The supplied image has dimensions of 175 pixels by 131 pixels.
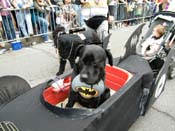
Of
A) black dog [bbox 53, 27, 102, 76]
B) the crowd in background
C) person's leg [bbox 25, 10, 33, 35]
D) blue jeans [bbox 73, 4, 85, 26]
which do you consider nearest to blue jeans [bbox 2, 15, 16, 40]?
the crowd in background

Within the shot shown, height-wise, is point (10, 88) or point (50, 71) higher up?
point (10, 88)

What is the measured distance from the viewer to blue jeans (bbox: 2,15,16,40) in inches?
160

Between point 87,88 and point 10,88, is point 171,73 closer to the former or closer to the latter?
point 87,88

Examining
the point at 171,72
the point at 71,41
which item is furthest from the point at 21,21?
the point at 171,72

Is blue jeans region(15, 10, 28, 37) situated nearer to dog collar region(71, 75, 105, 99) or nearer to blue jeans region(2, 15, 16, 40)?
blue jeans region(2, 15, 16, 40)

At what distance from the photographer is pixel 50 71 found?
3.06 meters

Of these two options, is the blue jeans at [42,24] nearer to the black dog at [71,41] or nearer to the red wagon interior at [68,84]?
the black dog at [71,41]

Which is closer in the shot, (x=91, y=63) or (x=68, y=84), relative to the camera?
(x=91, y=63)

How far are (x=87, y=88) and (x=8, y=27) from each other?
11.1ft

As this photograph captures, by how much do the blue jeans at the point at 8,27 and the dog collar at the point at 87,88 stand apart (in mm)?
3252

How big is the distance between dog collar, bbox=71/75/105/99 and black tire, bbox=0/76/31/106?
1.44ft

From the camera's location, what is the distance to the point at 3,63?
337cm

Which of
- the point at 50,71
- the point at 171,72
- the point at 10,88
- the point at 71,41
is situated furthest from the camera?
the point at 50,71

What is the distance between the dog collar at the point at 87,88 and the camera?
1327 mm
